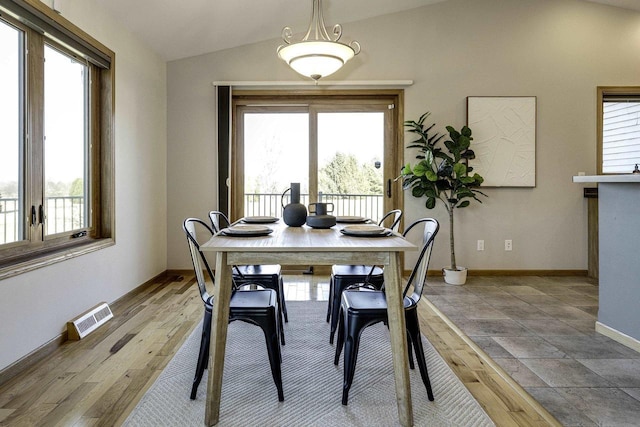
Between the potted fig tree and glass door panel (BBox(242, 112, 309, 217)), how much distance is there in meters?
1.20

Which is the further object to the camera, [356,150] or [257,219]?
[356,150]

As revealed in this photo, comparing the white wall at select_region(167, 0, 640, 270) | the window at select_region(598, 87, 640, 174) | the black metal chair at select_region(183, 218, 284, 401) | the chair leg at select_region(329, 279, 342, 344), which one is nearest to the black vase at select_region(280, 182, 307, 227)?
the chair leg at select_region(329, 279, 342, 344)

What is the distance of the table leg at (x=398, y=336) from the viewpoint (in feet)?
5.59

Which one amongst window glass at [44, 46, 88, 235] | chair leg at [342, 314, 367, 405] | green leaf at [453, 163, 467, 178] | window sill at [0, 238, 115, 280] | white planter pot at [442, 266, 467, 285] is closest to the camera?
chair leg at [342, 314, 367, 405]

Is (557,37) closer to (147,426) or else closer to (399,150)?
(399,150)

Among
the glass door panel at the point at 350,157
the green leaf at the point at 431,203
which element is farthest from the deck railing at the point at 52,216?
the green leaf at the point at 431,203

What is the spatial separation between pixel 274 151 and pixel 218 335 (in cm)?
333

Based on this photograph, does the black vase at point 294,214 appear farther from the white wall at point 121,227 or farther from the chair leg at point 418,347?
the white wall at point 121,227

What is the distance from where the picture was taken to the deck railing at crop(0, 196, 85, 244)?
2301mm

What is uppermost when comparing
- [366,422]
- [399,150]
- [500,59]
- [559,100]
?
[500,59]

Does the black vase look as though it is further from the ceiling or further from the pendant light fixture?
the ceiling

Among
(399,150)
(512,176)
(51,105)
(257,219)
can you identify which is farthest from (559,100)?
(51,105)

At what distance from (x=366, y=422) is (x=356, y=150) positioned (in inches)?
138

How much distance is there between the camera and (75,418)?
173cm
